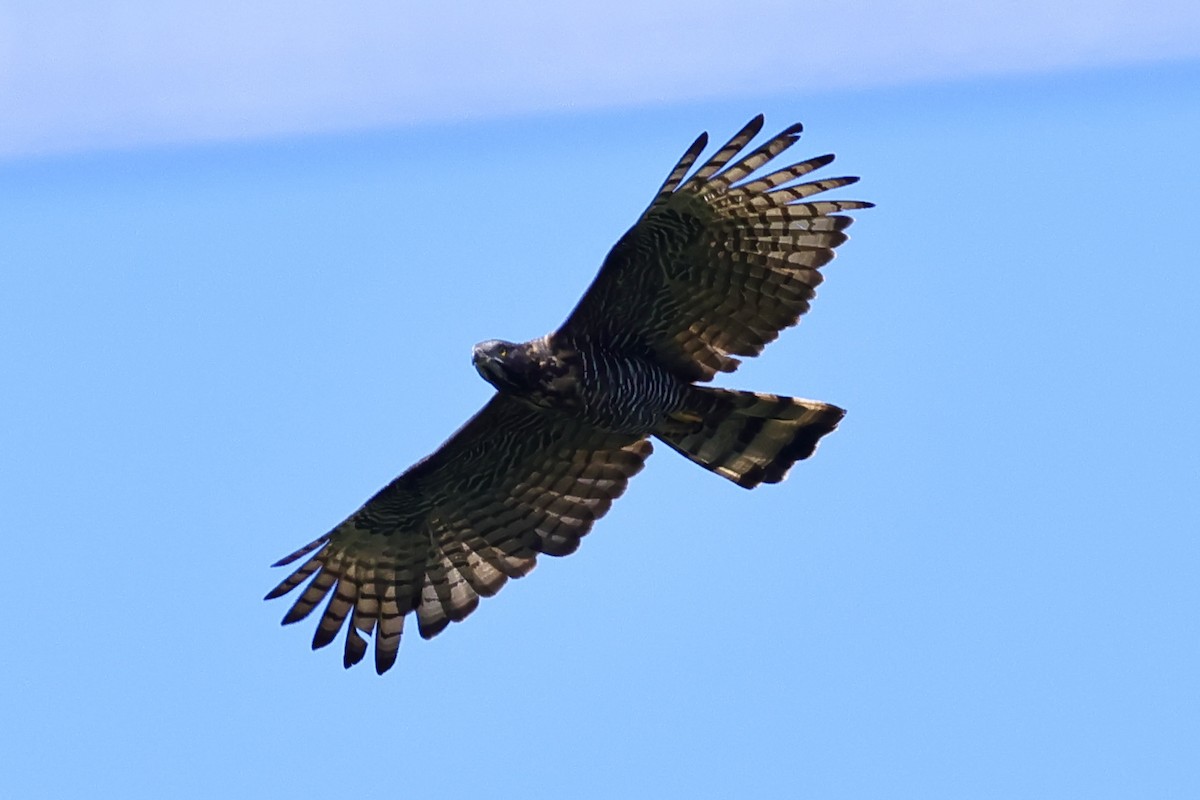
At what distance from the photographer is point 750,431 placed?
41.8 ft

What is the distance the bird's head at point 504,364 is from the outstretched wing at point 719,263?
34 centimetres

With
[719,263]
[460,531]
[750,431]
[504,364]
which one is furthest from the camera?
[460,531]

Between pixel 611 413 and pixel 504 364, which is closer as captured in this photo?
pixel 504 364

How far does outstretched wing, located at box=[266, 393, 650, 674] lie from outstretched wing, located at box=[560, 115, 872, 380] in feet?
3.21

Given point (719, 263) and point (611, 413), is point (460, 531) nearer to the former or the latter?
point (611, 413)

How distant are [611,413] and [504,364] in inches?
31.2

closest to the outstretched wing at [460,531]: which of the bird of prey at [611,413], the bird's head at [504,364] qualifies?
the bird of prey at [611,413]

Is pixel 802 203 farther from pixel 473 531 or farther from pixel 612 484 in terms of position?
pixel 473 531

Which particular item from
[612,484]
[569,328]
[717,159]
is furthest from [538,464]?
[717,159]

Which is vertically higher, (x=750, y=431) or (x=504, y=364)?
(x=750, y=431)

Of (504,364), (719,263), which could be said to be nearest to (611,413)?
(504,364)

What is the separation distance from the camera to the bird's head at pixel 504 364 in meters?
11.9

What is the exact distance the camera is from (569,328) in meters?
12.1

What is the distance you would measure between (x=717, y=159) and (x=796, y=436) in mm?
1923
